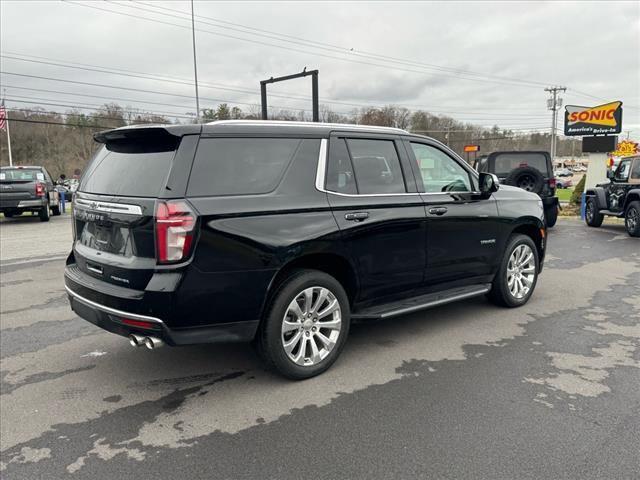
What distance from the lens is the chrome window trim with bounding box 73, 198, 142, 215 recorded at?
326 cm

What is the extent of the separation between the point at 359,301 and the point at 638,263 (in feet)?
21.9

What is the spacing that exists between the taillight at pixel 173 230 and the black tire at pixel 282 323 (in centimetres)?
77

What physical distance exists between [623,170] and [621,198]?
0.79 m

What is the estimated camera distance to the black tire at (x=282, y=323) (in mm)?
3525

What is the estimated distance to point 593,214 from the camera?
13562mm

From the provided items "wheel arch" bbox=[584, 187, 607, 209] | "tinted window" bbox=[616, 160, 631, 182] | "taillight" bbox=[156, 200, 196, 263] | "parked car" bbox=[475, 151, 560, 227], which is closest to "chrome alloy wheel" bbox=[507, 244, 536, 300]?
"taillight" bbox=[156, 200, 196, 263]

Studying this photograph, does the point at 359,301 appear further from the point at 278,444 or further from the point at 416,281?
the point at 278,444

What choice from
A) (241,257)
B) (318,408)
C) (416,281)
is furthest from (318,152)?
(318,408)

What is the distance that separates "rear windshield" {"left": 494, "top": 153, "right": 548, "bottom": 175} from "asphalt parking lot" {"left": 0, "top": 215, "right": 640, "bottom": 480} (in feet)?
26.1

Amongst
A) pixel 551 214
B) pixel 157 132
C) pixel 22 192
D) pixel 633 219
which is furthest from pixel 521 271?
pixel 22 192

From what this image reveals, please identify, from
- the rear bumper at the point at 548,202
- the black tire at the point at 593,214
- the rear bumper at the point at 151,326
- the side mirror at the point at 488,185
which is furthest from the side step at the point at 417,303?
the black tire at the point at 593,214

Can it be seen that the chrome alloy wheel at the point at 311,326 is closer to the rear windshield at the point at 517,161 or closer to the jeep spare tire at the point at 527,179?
the jeep spare tire at the point at 527,179

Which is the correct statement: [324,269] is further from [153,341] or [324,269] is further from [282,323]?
[153,341]

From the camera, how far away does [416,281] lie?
4.50 meters
